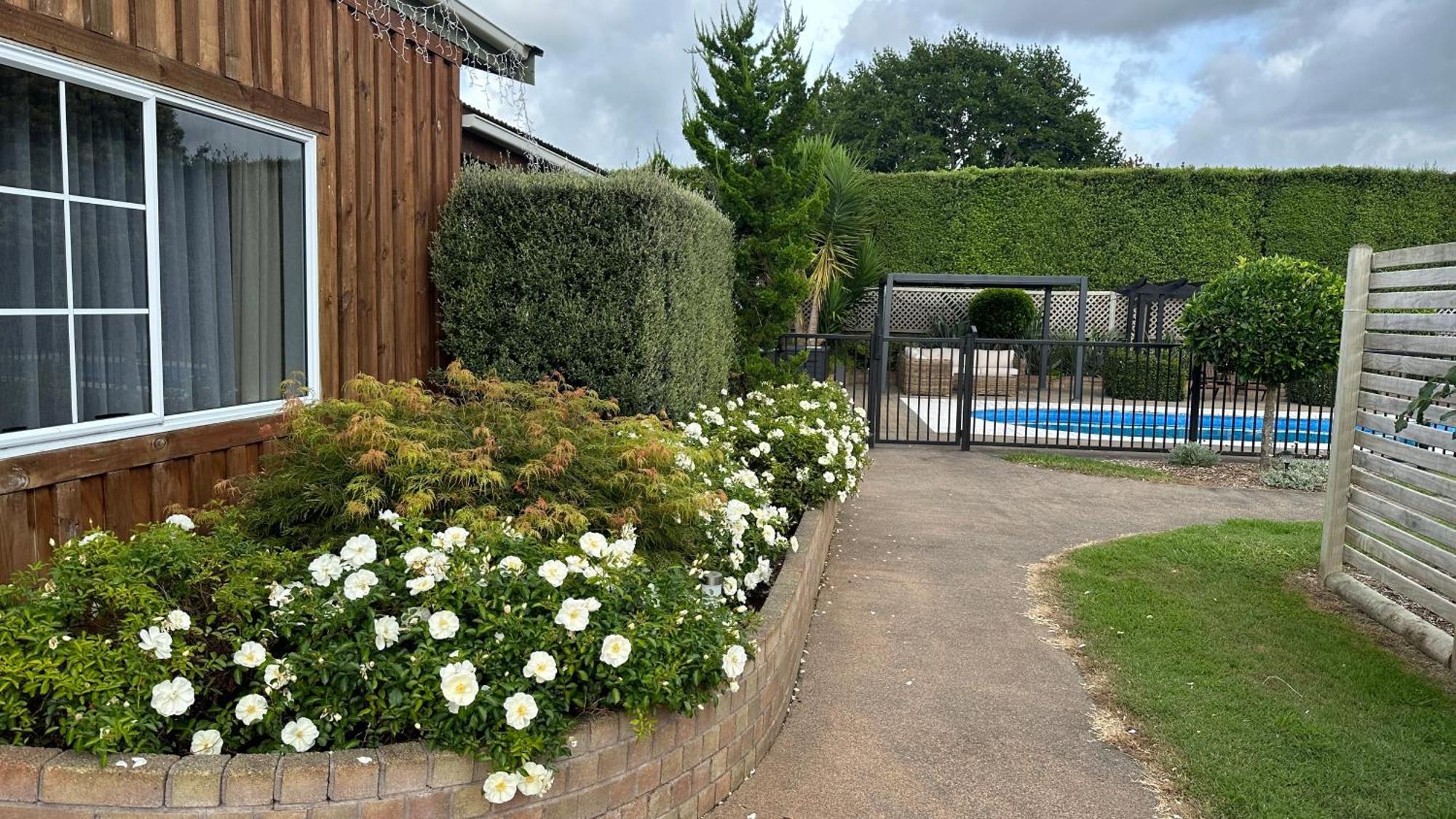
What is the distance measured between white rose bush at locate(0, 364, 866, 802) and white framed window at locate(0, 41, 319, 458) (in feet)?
1.91

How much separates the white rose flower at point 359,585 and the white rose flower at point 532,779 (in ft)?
2.16

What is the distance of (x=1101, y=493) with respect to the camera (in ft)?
27.4

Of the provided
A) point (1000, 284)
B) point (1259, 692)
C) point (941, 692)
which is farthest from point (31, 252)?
point (1000, 284)

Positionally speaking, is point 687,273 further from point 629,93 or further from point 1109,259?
point 1109,259

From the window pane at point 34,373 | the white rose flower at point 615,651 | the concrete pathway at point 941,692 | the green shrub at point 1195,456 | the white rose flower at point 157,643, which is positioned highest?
the window pane at point 34,373

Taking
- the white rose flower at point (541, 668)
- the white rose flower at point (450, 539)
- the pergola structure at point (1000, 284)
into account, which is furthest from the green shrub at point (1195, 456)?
the white rose flower at point (541, 668)

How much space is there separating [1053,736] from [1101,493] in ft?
17.9

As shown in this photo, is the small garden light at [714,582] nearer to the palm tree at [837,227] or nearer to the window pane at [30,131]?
the window pane at [30,131]

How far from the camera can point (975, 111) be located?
119 feet

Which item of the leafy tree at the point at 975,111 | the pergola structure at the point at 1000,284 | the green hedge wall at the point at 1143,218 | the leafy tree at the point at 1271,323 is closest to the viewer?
the leafy tree at the point at 1271,323

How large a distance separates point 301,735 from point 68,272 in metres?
2.09

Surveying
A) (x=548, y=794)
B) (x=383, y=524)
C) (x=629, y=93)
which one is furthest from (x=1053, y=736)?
(x=629, y=93)

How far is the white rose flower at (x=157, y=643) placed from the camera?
2.23 meters

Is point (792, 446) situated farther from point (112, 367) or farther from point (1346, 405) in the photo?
point (112, 367)
